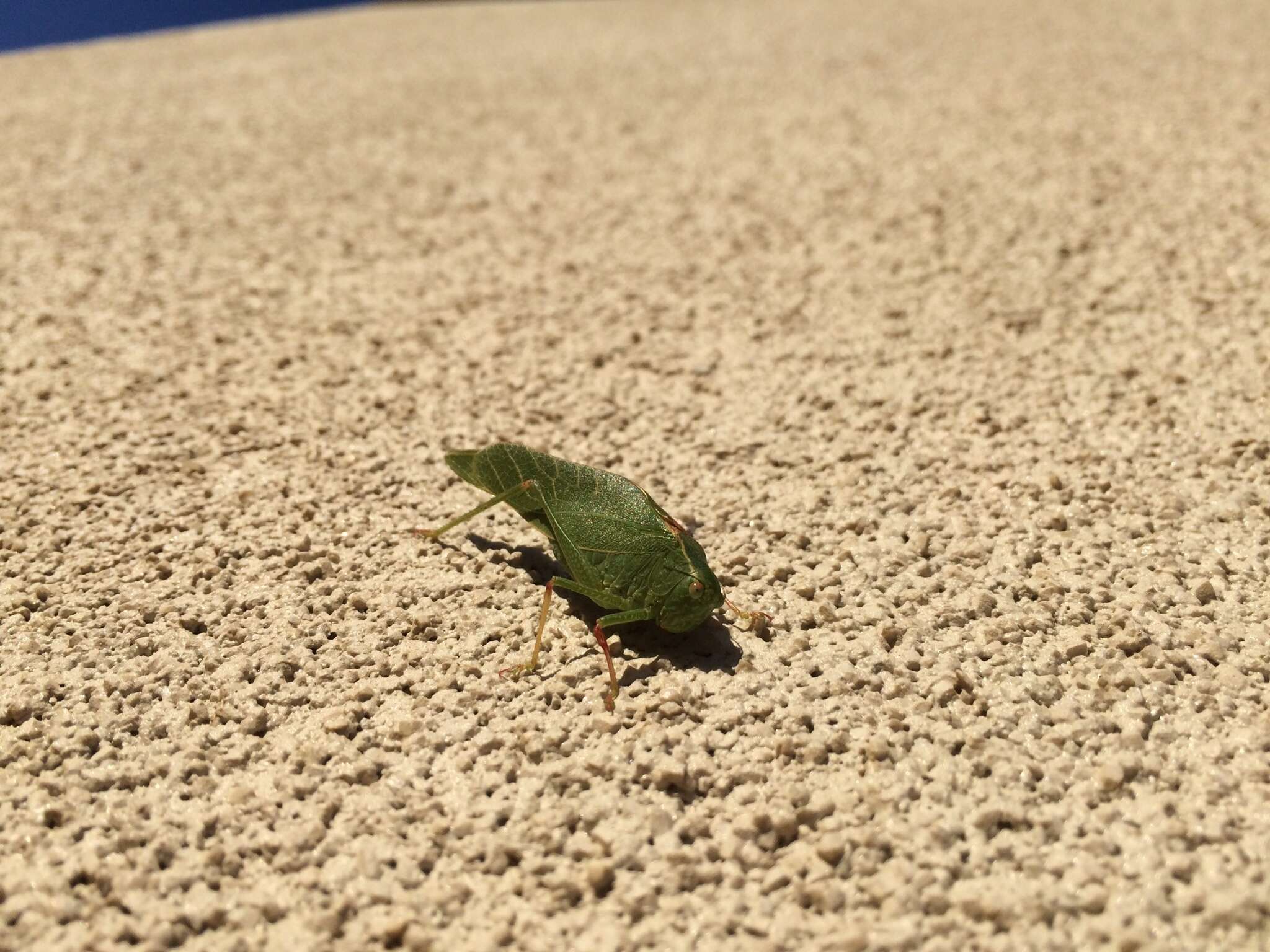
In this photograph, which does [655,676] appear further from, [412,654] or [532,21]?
[532,21]

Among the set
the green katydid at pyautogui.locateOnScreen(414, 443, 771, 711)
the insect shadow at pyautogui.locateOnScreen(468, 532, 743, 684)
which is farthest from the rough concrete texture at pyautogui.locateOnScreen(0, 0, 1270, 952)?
the green katydid at pyautogui.locateOnScreen(414, 443, 771, 711)

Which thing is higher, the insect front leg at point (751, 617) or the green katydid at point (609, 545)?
Result: the green katydid at point (609, 545)

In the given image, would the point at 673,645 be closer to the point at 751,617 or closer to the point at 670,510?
the point at 751,617

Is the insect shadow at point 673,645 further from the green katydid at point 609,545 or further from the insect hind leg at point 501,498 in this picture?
the insect hind leg at point 501,498

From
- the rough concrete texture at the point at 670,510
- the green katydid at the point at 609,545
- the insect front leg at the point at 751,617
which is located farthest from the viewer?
the insect front leg at the point at 751,617

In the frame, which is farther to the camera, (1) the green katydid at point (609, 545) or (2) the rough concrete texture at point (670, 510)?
(1) the green katydid at point (609, 545)

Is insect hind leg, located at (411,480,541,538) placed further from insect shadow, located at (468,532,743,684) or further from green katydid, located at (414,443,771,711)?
insect shadow, located at (468,532,743,684)

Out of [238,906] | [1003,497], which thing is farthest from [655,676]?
[1003,497]

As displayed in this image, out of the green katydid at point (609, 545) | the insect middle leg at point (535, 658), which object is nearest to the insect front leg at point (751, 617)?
the green katydid at point (609, 545)
